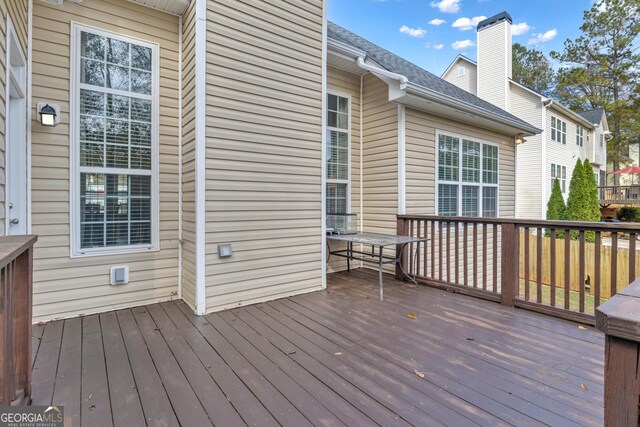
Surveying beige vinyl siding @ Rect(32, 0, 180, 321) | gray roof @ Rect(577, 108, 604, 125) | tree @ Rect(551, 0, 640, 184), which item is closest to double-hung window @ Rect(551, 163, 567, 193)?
gray roof @ Rect(577, 108, 604, 125)

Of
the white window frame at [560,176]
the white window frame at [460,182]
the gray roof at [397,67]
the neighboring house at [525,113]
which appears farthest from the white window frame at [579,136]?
the white window frame at [460,182]

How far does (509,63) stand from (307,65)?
1174cm

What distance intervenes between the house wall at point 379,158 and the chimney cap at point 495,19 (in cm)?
1040

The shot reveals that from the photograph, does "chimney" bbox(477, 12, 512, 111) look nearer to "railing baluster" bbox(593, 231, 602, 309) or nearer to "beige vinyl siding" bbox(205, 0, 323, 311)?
"beige vinyl siding" bbox(205, 0, 323, 311)

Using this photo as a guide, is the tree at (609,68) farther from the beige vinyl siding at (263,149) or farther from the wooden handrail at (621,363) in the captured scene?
the wooden handrail at (621,363)

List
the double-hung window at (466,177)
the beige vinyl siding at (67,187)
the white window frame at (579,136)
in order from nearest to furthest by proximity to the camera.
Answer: the beige vinyl siding at (67,187)
the double-hung window at (466,177)
the white window frame at (579,136)

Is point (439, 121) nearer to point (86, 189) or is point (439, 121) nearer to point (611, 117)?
point (86, 189)

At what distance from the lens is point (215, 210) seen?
336 cm

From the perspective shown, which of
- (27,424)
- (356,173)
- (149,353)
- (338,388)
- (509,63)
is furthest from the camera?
(509,63)

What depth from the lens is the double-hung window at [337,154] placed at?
5.10 metres

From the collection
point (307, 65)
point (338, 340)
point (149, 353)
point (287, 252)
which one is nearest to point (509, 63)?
point (307, 65)

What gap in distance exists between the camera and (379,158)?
5.30 m

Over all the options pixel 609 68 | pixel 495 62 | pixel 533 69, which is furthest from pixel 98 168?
pixel 609 68

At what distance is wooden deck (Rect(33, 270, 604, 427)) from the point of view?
1.77 m
